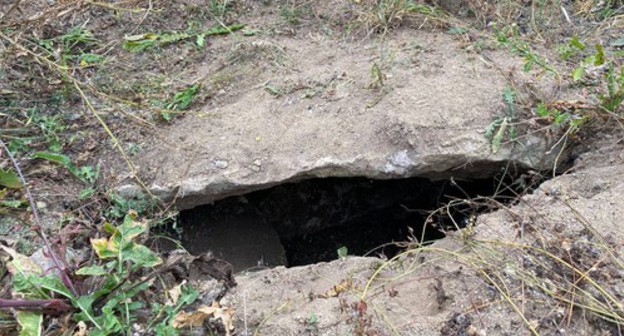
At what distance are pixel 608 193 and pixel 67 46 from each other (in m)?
2.92

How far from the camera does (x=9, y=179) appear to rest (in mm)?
3031

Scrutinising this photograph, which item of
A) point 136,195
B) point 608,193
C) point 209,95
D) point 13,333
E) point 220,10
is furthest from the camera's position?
point 220,10

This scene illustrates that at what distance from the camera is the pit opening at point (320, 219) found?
3.74 metres

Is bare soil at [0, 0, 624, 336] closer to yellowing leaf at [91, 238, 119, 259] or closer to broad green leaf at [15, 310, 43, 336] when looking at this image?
yellowing leaf at [91, 238, 119, 259]

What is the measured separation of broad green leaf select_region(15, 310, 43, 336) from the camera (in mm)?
2172

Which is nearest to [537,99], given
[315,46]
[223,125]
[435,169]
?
[435,169]

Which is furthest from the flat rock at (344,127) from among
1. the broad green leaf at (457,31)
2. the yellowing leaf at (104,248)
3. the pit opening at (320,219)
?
the yellowing leaf at (104,248)

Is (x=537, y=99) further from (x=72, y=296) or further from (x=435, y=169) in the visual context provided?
(x=72, y=296)

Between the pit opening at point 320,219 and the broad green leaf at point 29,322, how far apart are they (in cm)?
138

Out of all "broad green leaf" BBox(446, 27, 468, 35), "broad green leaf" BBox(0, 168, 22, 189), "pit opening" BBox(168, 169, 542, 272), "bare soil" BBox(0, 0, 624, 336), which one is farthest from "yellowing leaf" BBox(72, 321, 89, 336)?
"broad green leaf" BBox(446, 27, 468, 35)

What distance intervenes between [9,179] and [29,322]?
3.42 feet

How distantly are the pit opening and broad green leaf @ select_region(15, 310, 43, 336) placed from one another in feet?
4.53

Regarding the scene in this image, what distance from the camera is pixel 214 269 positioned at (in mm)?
2572

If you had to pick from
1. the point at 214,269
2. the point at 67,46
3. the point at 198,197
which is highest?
the point at 67,46
